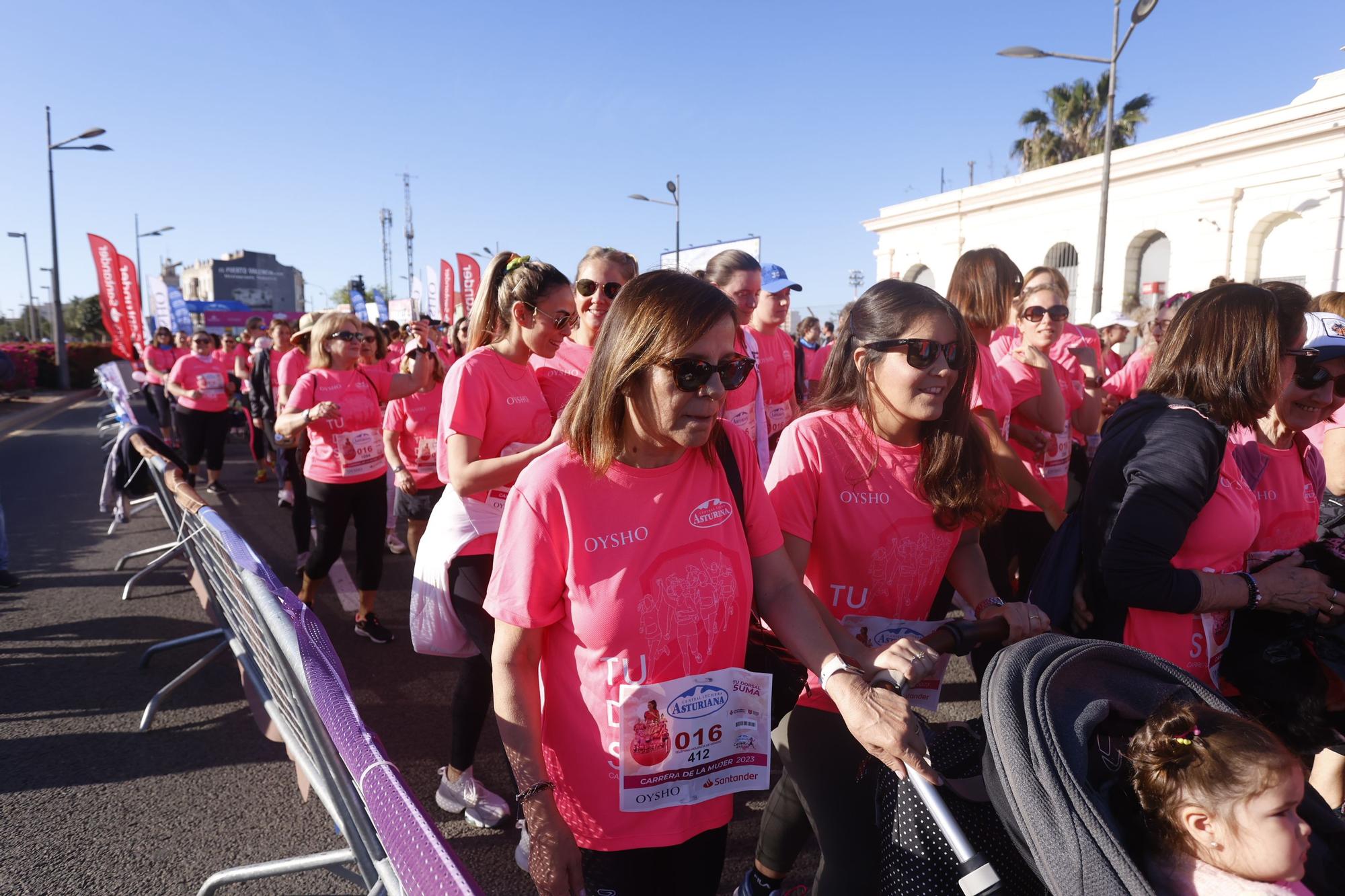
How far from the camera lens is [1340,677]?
7.39 ft

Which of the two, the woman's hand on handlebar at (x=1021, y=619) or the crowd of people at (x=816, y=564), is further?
the woman's hand on handlebar at (x=1021, y=619)

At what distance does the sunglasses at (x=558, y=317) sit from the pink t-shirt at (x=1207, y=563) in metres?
2.17

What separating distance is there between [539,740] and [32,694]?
4.13m

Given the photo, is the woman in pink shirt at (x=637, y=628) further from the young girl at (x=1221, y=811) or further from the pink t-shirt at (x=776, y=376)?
the pink t-shirt at (x=776, y=376)

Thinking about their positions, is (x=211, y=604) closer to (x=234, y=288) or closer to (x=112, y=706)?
(x=112, y=706)

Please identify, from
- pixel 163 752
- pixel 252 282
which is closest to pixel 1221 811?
pixel 163 752

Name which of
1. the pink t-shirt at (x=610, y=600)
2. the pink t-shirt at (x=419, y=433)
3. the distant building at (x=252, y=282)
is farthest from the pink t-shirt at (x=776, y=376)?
the distant building at (x=252, y=282)

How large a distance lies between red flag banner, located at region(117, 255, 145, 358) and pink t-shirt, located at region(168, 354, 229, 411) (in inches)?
420

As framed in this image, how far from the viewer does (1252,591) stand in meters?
2.15

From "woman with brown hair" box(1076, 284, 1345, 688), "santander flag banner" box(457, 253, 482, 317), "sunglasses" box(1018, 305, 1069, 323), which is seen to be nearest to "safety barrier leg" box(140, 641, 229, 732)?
"woman with brown hair" box(1076, 284, 1345, 688)

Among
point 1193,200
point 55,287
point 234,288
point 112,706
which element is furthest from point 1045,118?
point 234,288

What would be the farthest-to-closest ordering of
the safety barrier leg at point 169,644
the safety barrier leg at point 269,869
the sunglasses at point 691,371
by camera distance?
the safety barrier leg at point 169,644 < the safety barrier leg at point 269,869 < the sunglasses at point 691,371

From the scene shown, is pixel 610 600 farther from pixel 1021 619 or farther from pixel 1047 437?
pixel 1047 437

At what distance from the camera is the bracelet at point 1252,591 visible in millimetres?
2145
